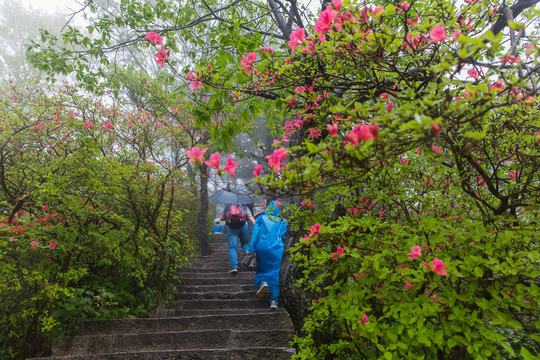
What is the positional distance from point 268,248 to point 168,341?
188 centimetres

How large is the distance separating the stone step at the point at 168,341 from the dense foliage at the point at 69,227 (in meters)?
0.29

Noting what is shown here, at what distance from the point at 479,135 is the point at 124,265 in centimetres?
414

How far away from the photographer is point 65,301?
319 centimetres

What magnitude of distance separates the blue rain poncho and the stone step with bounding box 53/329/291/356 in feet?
4.02

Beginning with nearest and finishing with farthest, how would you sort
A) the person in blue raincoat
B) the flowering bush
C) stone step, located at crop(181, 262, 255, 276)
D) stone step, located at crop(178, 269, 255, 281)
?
the flowering bush < the person in blue raincoat < stone step, located at crop(178, 269, 255, 281) < stone step, located at crop(181, 262, 255, 276)

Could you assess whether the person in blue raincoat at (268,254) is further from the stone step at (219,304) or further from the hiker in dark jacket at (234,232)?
the hiker in dark jacket at (234,232)

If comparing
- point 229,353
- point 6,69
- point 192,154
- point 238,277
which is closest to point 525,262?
point 192,154

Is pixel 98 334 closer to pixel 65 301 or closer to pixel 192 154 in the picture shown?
pixel 65 301

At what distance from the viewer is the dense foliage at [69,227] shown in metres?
2.92

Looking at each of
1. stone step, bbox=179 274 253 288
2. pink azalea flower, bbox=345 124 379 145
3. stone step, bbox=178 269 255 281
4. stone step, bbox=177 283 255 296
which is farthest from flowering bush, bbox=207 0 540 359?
stone step, bbox=178 269 255 281

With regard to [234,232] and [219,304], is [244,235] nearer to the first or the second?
[234,232]

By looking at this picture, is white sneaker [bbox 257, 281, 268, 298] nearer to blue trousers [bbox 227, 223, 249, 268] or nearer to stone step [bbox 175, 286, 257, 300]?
stone step [bbox 175, 286, 257, 300]

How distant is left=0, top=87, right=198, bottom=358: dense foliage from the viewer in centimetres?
292

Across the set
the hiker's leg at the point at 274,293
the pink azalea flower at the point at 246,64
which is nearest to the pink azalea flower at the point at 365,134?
the pink azalea flower at the point at 246,64
